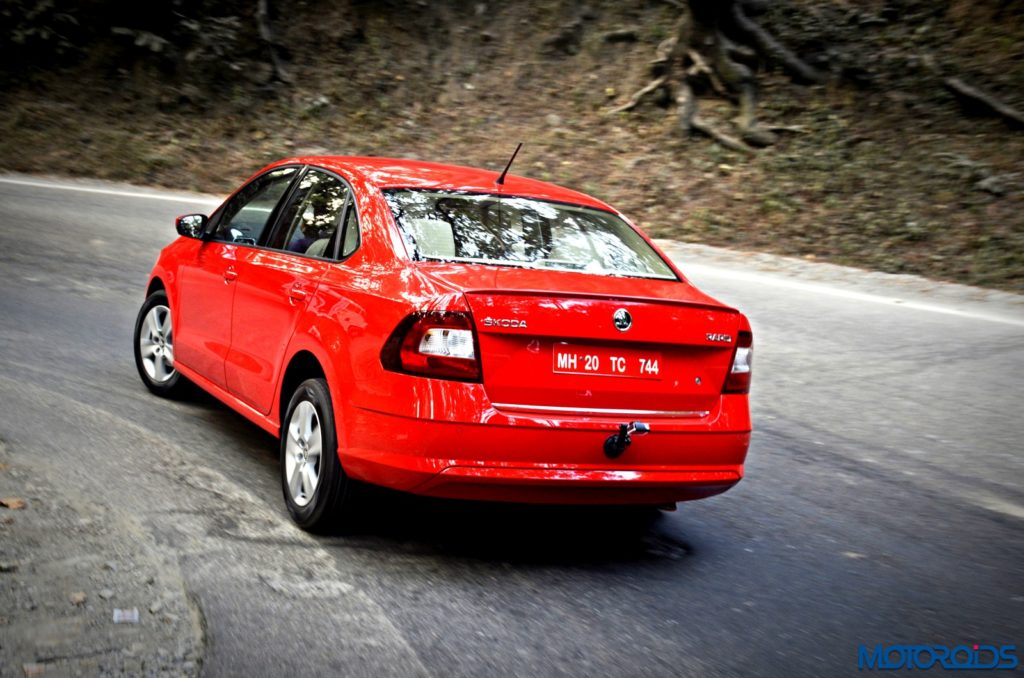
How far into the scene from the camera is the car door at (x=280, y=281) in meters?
5.20

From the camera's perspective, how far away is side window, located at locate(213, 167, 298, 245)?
6129 millimetres

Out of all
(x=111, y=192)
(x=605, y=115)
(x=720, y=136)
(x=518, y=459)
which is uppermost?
(x=605, y=115)

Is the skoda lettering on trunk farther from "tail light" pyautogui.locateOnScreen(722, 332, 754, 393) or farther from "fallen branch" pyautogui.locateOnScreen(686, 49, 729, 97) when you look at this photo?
"fallen branch" pyautogui.locateOnScreen(686, 49, 729, 97)

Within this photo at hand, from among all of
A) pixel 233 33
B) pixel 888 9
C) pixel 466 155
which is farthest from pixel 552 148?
pixel 233 33

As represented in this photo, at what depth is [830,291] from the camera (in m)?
11.7

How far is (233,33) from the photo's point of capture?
81.9ft

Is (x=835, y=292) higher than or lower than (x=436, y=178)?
lower

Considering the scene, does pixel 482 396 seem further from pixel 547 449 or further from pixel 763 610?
pixel 763 610

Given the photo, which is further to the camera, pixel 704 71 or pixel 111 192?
pixel 704 71

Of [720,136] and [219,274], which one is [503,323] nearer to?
[219,274]

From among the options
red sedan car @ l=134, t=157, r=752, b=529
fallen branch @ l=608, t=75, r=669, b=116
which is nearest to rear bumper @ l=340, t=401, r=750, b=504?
red sedan car @ l=134, t=157, r=752, b=529

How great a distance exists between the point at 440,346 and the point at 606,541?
1430mm

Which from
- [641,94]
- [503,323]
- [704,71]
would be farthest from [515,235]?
[641,94]

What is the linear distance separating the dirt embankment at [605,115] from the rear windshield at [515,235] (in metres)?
8.98
